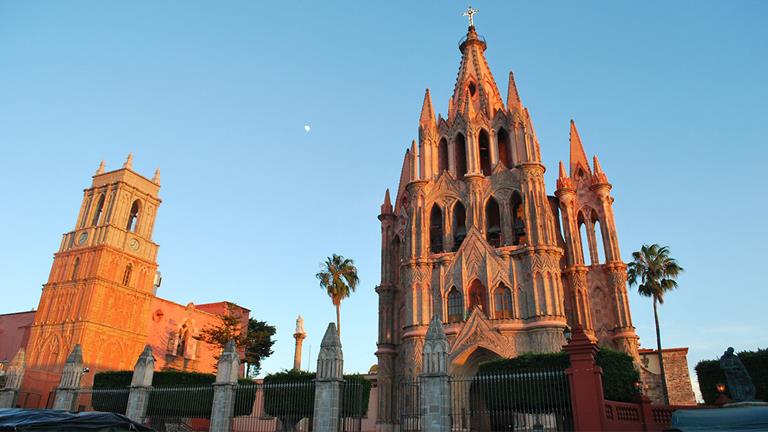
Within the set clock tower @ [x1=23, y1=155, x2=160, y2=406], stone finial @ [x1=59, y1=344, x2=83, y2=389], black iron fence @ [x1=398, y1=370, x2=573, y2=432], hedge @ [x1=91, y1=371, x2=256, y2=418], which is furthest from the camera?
clock tower @ [x1=23, y1=155, x2=160, y2=406]

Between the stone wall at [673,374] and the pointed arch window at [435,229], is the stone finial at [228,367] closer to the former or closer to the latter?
the pointed arch window at [435,229]

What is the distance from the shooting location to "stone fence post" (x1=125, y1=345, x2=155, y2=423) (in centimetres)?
2202

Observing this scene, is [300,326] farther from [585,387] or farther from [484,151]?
[585,387]

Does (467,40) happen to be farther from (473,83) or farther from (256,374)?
(256,374)

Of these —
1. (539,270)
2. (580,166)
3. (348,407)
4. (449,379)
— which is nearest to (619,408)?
(449,379)

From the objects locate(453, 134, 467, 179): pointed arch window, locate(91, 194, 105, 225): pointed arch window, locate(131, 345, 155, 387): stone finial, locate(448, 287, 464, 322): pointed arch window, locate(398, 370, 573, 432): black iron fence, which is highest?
locate(453, 134, 467, 179): pointed arch window

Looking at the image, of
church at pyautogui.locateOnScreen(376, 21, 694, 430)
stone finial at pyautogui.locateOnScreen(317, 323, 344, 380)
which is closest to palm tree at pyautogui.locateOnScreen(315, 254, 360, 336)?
church at pyautogui.locateOnScreen(376, 21, 694, 430)

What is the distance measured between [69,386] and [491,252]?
22.5 meters

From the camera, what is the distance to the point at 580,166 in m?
39.8

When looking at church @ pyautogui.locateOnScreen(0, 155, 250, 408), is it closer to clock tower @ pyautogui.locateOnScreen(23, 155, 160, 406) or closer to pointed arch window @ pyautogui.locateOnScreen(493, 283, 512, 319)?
clock tower @ pyautogui.locateOnScreen(23, 155, 160, 406)

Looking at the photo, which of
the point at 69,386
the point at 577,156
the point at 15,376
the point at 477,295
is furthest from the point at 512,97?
the point at 15,376

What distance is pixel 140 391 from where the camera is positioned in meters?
22.2

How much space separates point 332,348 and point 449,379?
4.28 metres

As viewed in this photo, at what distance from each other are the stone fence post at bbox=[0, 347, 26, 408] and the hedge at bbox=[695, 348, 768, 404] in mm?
32406
